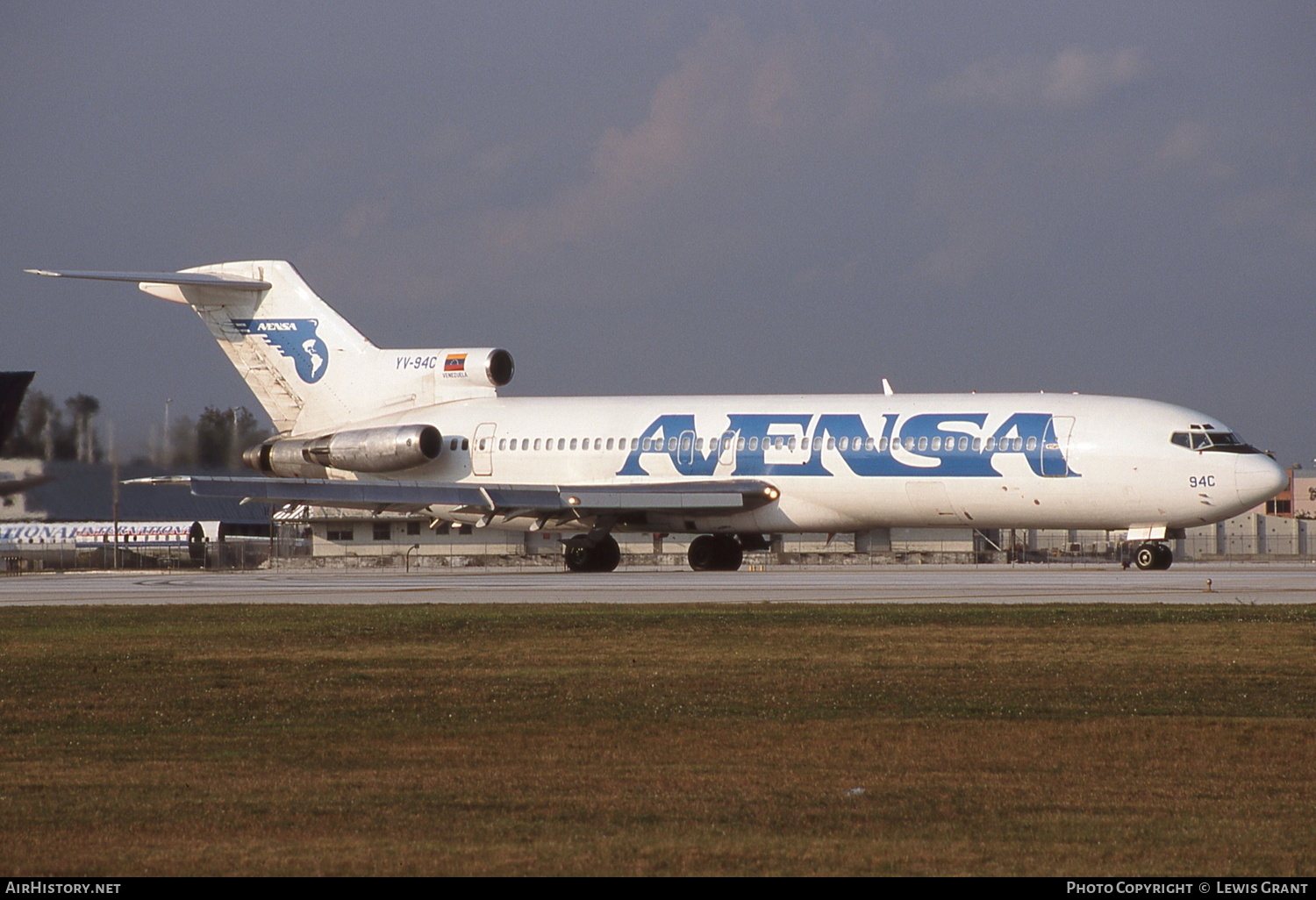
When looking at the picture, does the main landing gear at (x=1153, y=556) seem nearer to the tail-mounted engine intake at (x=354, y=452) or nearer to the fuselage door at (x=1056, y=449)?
→ the fuselage door at (x=1056, y=449)

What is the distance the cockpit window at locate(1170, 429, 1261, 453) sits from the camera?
3578cm

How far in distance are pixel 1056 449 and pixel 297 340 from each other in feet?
72.0

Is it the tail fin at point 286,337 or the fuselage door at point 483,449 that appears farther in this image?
the tail fin at point 286,337

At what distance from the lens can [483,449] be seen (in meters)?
44.4

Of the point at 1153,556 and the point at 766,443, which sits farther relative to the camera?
the point at 766,443

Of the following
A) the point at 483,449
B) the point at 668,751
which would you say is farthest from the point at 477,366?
the point at 668,751

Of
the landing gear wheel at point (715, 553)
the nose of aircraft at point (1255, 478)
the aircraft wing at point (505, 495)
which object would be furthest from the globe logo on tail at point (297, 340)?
the nose of aircraft at point (1255, 478)

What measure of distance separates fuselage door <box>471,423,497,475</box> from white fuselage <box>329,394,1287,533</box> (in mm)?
42

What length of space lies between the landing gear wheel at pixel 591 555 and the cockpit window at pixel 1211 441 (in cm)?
1467

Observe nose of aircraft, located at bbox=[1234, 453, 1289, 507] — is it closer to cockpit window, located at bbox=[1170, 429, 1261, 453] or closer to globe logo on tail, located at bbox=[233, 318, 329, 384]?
cockpit window, located at bbox=[1170, 429, 1261, 453]

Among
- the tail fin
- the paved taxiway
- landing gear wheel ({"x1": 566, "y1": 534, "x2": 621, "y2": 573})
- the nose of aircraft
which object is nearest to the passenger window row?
the nose of aircraft

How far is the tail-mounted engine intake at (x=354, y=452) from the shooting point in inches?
1720

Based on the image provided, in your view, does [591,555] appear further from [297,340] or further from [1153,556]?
[1153,556]

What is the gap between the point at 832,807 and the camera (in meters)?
9.34
